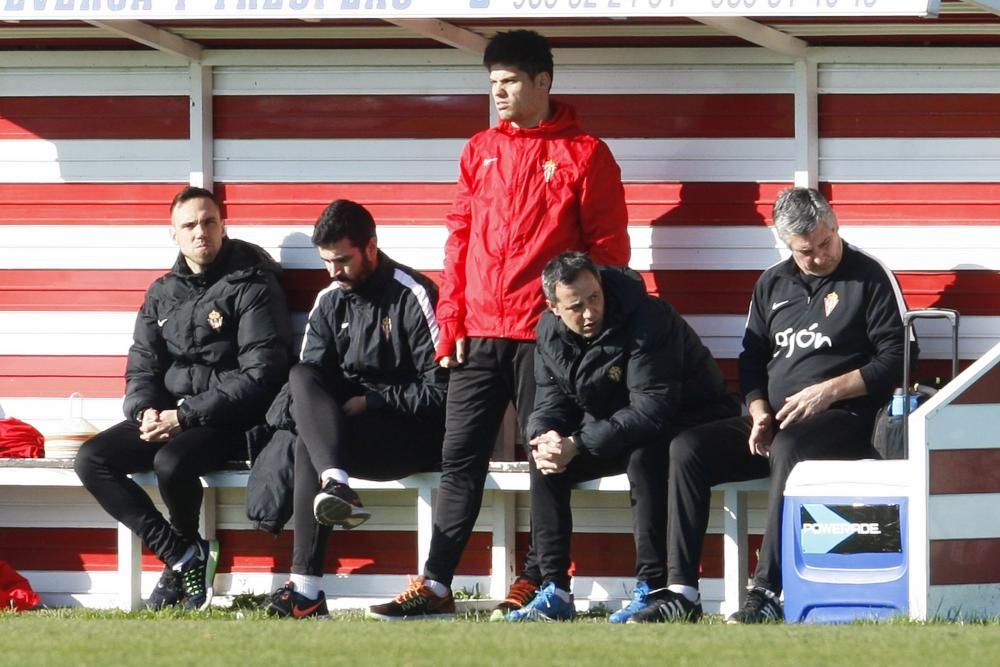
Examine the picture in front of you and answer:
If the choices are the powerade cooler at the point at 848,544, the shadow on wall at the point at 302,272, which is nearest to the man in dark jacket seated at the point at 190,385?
the shadow on wall at the point at 302,272

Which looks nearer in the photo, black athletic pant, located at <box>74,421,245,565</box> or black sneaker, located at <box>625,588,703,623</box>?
black sneaker, located at <box>625,588,703,623</box>

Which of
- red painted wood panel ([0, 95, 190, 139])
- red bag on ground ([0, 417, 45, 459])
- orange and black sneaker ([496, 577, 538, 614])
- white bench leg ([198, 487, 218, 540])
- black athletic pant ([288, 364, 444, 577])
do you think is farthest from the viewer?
red painted wood panel ([0, 95, 190, 139])

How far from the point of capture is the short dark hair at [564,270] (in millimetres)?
6672

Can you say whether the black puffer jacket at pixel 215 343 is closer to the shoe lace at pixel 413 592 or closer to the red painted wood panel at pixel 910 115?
the shoe lace at pixel 413 592

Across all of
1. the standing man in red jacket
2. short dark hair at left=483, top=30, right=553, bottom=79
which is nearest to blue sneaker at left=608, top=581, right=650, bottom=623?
the standing man in red jacket

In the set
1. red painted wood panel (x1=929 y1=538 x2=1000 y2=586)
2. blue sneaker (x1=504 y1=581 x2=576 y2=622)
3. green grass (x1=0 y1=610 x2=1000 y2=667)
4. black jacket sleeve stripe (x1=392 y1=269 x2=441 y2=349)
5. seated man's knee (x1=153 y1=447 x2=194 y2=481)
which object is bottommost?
blue sneaker (x1=504 y1=581 x2=576 y2=622)

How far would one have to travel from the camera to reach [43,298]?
327 inches

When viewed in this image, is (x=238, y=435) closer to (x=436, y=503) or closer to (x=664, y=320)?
(x=436, y=503)

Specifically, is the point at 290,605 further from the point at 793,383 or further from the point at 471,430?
the point at 793,383

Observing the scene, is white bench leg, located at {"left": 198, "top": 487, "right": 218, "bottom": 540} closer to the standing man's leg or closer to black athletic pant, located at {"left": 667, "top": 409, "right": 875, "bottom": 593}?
the standing man's leg

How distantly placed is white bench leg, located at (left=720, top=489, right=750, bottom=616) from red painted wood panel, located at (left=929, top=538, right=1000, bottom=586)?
38.0 inches

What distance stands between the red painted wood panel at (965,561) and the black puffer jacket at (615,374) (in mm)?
1088

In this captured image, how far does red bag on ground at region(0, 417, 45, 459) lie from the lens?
7.91m

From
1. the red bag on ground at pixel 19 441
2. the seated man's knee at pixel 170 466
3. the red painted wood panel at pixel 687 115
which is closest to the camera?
the seated man's knee at pixel 170 466
